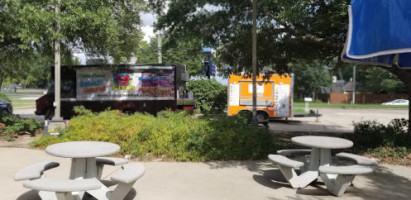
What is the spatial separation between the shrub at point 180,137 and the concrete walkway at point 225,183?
0.35 meters

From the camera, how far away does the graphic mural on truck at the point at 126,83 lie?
13578 millimetres

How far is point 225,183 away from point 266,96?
10.5m

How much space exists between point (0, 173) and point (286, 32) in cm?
789

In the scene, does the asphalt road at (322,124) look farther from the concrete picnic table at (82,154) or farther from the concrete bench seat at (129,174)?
the concrete picnic table at (82,154)

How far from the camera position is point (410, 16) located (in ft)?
9.54

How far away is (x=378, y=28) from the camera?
308cm

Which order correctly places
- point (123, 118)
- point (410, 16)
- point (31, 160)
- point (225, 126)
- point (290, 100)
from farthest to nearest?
point (290, 100), point (123, 118), point (225, 126), point (31, 160), point (410, 16)

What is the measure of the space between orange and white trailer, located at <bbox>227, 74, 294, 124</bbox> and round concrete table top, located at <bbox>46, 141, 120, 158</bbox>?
11.0m

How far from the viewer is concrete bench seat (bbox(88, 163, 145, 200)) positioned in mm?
3715

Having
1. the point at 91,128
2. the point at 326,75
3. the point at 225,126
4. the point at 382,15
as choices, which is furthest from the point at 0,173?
the point at 326,75

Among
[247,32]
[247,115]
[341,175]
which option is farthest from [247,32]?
[341,175]

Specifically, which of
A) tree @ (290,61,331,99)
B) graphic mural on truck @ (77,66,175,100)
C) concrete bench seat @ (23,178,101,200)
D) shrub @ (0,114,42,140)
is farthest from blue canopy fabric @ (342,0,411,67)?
tree @ (290,61,331,99)

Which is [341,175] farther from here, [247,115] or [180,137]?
[247,115]

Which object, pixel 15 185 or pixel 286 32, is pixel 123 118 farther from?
pixel 286 32
